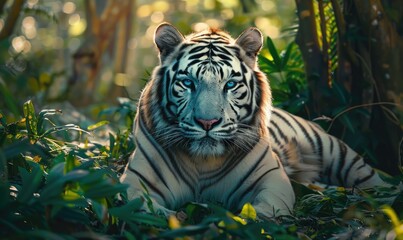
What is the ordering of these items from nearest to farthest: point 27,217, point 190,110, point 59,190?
point 59,190 → point 27,217 → point 190,110

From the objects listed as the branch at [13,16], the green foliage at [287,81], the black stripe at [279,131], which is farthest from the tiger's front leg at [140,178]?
the branch at [13,16]

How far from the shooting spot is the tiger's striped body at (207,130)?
14.7 feet

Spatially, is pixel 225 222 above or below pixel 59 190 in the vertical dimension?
below

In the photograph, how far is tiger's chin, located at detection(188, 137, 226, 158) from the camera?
448cm

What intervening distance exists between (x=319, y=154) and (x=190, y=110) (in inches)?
63.6

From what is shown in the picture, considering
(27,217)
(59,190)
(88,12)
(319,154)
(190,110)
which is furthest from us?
(88,12)

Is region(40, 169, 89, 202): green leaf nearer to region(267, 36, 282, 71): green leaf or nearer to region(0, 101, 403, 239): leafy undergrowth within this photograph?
region(0, 101, 403, 239): leafy undergrowth

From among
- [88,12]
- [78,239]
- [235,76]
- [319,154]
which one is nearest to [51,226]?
[78,239]

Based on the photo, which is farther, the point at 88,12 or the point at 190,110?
the point at 88,12

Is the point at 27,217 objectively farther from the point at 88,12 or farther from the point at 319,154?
the point at 88,12

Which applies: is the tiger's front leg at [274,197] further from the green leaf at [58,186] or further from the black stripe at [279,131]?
the green leaf at [58,186]

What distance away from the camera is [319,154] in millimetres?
5801

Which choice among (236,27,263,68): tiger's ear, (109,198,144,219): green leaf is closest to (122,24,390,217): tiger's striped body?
(236,27,263,68): tiger's ear

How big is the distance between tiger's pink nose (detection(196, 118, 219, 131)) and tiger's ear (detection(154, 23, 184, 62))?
2.21ft
